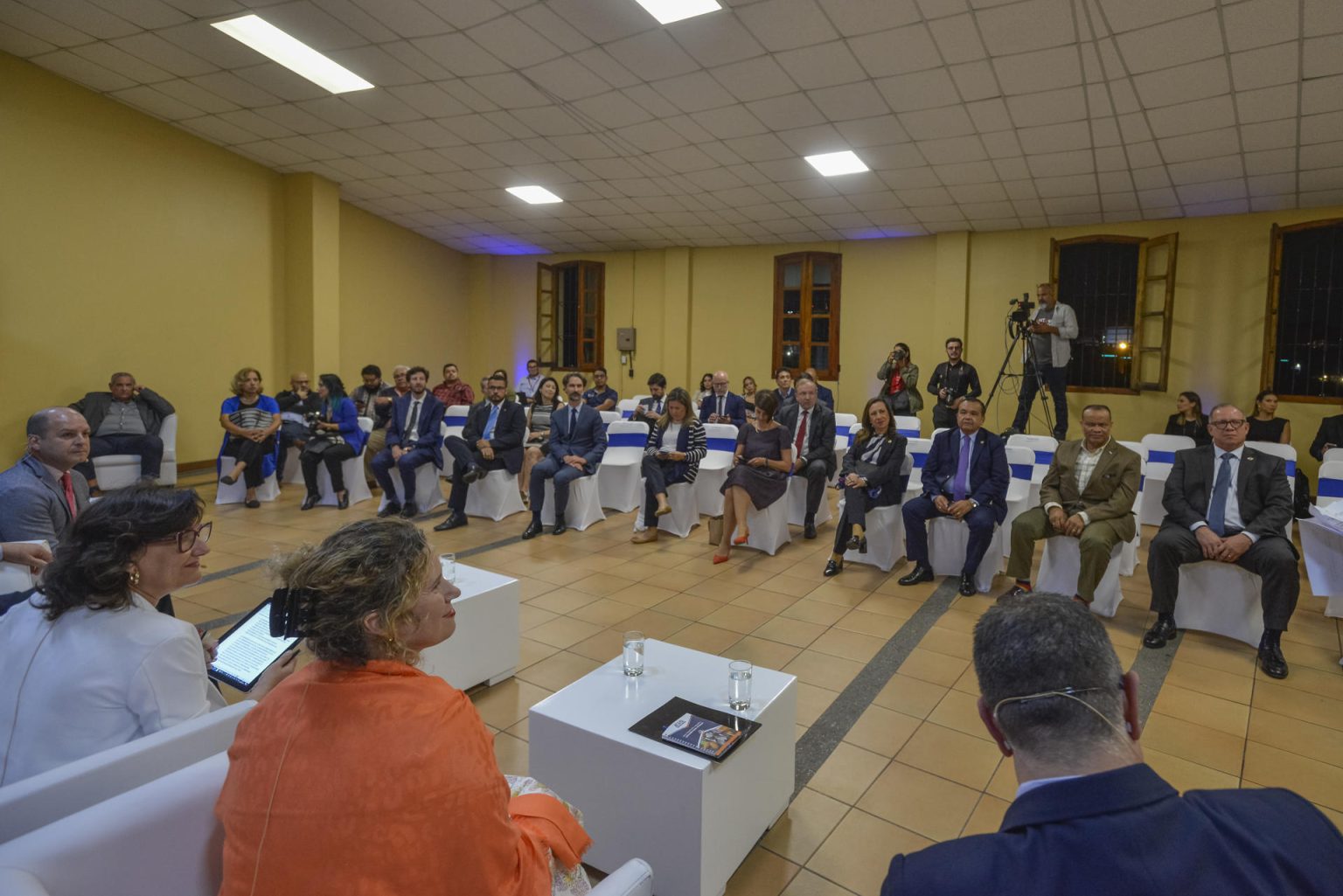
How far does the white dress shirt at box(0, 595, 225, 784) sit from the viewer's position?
1.40m

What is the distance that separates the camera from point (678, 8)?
15.6 ft

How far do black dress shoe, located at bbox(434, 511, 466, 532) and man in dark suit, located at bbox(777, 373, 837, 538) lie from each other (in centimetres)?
268

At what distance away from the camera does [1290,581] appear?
3438 mm

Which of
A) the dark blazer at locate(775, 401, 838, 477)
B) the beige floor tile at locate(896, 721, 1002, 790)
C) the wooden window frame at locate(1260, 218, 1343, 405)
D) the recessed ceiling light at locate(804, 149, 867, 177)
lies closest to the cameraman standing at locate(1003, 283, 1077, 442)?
the wooden window frame at locate(1260, 218, 1343, 405)

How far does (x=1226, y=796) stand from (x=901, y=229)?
30.1ft

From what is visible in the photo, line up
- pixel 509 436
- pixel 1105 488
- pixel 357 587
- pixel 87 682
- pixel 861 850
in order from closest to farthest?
pixel 357 587 → pixel 87 682 → pixel 861 850 → pixel 1105 488 → pixel 509 436

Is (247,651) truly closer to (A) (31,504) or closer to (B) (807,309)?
(A) (31,504)

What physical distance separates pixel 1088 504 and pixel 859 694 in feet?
6.63

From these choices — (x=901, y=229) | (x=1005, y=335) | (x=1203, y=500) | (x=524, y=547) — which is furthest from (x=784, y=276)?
(x=1203, y=500)

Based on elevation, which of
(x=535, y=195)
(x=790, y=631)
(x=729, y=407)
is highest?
(x=535, y=195)

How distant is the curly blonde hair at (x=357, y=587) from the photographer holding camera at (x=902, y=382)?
24.7 ft

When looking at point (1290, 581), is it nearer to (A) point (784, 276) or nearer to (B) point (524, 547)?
(B) point (524, 547)

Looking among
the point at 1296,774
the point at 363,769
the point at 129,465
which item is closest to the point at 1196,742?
the point at 1296,774

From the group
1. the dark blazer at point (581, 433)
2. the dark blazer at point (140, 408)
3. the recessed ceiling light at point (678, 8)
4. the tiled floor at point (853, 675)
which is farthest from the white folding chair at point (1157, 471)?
the dark blazer at point (140, 408)
